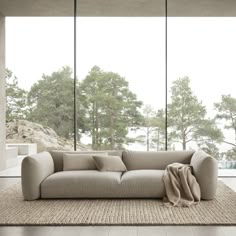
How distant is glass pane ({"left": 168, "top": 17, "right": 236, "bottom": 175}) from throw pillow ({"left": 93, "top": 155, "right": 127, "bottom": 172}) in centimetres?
261

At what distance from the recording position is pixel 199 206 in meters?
5.09

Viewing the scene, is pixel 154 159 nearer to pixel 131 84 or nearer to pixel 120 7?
pixel 131 84

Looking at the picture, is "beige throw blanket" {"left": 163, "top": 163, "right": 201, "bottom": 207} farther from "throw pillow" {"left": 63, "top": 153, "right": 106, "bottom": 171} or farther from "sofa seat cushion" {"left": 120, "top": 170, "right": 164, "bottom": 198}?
"throw pillow" {"left": 63, "top": 153, "right": 106, "bottom": 171}

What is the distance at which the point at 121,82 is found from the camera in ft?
28.2

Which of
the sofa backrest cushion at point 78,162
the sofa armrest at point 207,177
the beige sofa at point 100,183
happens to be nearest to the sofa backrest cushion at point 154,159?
the sofa backrest cushion at point 78,162

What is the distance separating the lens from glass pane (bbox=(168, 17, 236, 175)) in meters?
8.55

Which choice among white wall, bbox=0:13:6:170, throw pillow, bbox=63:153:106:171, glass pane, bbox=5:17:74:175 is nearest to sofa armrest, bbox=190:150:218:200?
throw pillow, bbox=63:153:106:171

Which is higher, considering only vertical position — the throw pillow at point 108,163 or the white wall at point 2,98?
the white wall at point 2,98

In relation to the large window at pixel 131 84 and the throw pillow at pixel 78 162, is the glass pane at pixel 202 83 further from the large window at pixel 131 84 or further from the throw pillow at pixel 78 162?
the throw pillow at pixel 78 162

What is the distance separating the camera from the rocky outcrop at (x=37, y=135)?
8.63 metres

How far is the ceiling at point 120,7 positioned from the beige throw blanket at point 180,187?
3795mm

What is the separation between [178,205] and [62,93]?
13.9 ft

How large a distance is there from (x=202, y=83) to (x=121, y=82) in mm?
1532

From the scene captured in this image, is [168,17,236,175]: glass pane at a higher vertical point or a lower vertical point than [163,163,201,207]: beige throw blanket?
higher
